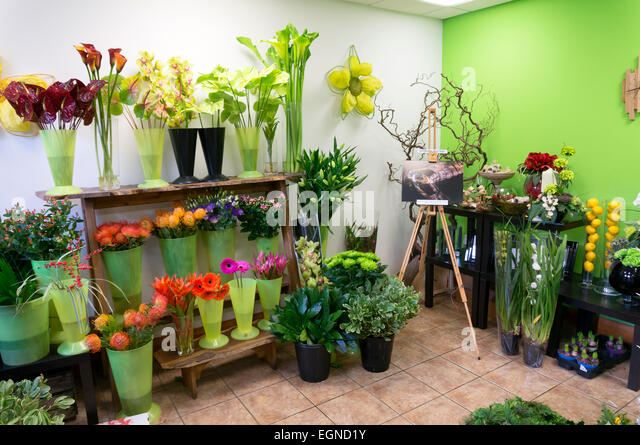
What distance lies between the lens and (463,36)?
4.17 m

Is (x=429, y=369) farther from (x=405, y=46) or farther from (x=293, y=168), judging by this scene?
(x=405, y=46)

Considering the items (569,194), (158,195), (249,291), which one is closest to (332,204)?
(249,291)

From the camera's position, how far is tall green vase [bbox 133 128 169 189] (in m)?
2.68

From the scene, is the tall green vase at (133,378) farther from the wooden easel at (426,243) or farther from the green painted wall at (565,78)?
the green painted wall at (565,78)

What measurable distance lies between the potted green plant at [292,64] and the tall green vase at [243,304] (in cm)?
98

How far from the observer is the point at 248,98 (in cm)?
325

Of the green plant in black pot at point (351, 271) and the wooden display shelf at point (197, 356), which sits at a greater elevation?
the green plant in black pot at point (351, 271)

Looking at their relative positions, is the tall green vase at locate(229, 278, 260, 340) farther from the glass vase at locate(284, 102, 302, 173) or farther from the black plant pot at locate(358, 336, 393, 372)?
the glass vase at locate(284, 102, 302, 173)

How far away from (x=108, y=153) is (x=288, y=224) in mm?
1232

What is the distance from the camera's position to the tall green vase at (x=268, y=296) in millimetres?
2986

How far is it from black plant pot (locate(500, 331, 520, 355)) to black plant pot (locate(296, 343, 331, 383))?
1.22m

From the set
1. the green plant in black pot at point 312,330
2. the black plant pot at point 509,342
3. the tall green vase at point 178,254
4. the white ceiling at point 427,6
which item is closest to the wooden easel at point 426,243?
the black plant pot at point 509,342
